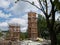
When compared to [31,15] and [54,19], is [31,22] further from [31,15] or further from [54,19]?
[54,19]

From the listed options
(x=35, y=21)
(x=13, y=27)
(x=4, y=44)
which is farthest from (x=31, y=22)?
(x=4, y=44)

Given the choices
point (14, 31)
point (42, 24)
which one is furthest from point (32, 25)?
point (42, 24)

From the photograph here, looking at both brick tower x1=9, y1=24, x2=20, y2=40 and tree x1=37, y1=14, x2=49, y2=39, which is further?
brick tower x1=9, y1=24, x2=20, y2=40

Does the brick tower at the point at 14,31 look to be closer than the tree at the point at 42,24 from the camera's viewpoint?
No

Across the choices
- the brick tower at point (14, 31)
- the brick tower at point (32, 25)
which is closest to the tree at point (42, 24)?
the brick tower at point (32, 25)

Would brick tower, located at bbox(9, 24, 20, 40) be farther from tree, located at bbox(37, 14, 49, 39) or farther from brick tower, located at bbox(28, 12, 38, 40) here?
tree, located at bbox(37, 14, 49, 39)

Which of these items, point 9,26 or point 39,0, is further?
point 9,26

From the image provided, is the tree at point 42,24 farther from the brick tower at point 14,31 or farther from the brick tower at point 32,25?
the brick tower at point 14,31

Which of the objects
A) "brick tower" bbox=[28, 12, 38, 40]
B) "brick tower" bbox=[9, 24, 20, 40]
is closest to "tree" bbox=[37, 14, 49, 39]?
"brick tower" bbox=[28, 12, 38, 40]

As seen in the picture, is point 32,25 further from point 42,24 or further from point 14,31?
point 42,24

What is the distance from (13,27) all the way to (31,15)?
18.0 ft

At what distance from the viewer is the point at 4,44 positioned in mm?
49875

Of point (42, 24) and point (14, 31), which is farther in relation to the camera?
point (14, 31)

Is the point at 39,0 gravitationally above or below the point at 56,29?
above
